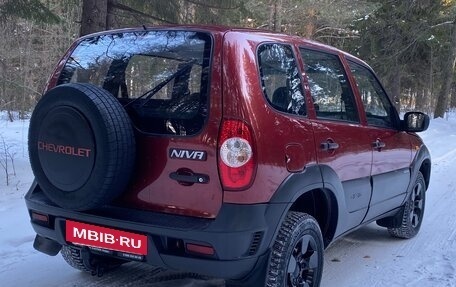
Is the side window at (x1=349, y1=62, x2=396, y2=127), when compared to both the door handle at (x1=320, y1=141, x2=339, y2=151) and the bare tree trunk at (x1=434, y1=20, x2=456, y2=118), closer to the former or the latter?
the door handle at (x1=320, y1=141, x2=339, y2=151)

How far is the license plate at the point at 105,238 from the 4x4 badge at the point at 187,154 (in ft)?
1.65

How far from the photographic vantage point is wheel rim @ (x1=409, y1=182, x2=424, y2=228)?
578 cm

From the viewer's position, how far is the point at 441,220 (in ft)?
21.5

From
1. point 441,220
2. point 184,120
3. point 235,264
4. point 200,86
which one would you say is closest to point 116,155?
point 184,120

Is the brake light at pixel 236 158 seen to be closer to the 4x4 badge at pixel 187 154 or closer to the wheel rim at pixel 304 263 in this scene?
the 4x4 badge at pixel 187 154

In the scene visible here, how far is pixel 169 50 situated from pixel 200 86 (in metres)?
0.43

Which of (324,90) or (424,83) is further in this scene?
(424,83)

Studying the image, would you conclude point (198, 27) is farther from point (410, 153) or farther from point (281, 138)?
point (410, 153)

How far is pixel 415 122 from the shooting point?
16.8 feet

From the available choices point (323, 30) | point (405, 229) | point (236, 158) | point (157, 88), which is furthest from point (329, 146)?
point (323, 30)

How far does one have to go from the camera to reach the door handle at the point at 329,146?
12.0ft

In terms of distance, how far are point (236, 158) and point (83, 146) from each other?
0.88 metres

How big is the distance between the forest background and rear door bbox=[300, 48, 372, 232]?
665cm

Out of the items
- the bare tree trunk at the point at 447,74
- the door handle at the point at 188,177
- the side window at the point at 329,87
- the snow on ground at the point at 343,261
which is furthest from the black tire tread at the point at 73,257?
the bare tree trunk at the point at 447,74
